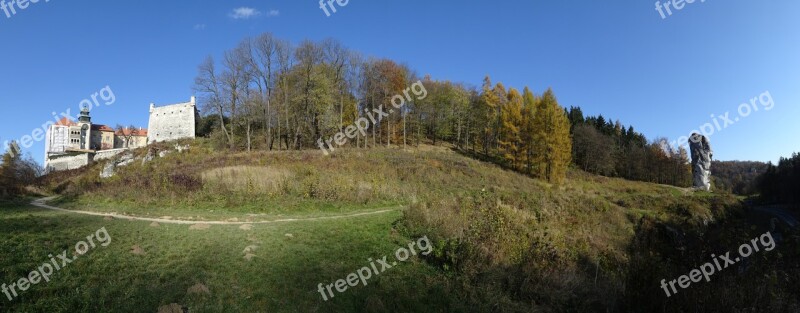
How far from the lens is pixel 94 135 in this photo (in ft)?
245

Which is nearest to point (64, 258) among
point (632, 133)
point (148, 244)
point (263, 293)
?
point (148, 244)

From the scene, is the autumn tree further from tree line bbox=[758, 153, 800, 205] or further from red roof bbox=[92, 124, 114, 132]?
red roof bbox=[92, 124, 114, 132]

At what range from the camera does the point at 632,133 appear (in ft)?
278

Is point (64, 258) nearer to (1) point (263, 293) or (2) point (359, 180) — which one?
(1) point (263, 293)

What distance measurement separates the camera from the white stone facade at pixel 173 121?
5638 centimetres

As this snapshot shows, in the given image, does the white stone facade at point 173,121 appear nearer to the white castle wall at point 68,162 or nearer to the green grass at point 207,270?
the white castle wall at point 68,162

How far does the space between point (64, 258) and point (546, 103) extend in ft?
136

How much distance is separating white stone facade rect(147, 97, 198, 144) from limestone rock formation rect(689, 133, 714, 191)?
69.9 meters

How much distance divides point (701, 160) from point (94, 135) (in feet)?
339

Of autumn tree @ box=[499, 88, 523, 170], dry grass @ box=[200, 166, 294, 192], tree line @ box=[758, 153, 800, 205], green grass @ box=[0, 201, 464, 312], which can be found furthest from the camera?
tree line @ box=[758, 153, 800, 205]

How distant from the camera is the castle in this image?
5297cm

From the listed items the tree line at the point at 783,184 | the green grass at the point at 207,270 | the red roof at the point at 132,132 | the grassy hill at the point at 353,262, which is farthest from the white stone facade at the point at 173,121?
the tree line at the point at 783,184

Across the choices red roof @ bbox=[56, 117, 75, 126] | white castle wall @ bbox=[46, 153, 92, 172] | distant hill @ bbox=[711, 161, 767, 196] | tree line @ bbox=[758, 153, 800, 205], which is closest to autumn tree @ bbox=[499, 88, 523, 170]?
tree line @ bbox=[758, 153, 800, 205]

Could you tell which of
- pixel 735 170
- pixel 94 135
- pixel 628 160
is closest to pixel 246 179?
pixel 628 160
